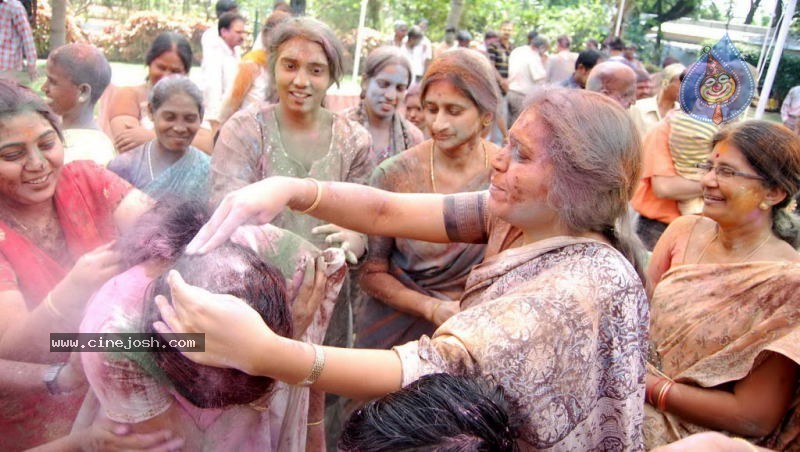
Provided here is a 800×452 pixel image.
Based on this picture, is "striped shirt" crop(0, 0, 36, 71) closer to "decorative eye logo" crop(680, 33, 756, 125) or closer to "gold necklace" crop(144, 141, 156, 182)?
"gold necklace" crop(144, 141, 156, 182)

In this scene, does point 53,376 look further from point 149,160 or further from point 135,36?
point 135,36

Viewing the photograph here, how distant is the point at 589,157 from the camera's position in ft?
5.49

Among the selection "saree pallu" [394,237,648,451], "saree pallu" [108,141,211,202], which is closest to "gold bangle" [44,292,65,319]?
"saree pallu" [108,141,211,202]

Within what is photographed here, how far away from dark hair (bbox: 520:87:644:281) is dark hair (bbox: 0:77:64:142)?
4.58 feet

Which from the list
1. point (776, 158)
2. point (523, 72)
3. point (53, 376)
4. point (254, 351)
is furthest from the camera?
point (523, 72)

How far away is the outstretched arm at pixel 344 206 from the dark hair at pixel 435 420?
0.58m

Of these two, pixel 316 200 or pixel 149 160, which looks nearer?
pixel 316 200

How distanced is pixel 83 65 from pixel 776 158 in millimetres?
3290

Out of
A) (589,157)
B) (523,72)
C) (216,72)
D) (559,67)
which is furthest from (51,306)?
(559,67)

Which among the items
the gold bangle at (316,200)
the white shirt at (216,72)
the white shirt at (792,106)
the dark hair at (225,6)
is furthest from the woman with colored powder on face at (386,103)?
the white shirt at (792,106)

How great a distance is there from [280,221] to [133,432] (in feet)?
3.61

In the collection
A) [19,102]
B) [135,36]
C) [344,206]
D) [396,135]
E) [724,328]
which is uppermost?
[19,102]

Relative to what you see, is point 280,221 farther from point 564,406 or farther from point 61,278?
point 564,406

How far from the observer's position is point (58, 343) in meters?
1.55
